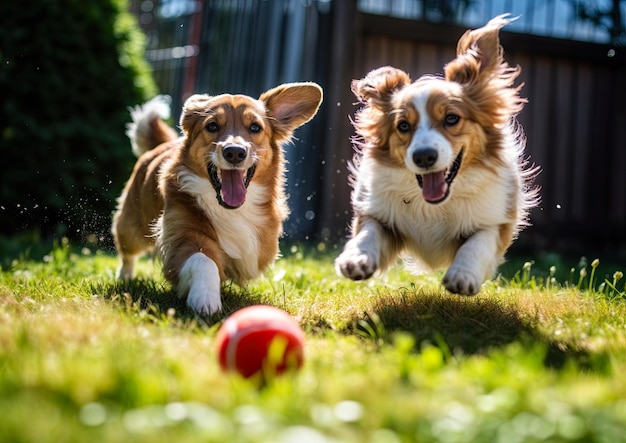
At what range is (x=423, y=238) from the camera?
4273mm

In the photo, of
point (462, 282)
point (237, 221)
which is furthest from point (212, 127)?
point (462, 282)

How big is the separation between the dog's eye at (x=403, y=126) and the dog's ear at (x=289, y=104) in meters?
0.78

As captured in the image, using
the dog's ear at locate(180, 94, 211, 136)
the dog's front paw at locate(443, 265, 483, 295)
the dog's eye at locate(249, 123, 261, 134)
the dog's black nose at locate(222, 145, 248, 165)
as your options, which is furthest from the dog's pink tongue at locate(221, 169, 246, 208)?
the dog's front paw at locate(443, 265, 483, 295)

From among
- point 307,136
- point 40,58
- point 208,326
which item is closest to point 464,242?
point 208,326

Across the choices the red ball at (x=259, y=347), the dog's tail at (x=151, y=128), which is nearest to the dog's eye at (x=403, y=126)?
the red ball at (x=259, y=347)

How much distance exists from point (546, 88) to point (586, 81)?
1.61 feet

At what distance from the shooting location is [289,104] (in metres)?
4.69

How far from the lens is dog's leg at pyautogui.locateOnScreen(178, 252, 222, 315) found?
140 inches

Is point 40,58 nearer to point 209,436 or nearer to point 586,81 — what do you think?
point 586,81

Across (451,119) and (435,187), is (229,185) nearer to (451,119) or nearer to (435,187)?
(435,187)

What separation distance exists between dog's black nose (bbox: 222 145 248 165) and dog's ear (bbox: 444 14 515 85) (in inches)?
50.4

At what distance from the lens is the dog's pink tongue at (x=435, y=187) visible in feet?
12.7

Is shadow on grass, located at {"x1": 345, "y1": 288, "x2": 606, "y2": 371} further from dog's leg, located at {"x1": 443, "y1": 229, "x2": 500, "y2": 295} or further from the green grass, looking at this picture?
dog's leg, located at {"x1": 443, "y1": 229, "x2": 500, "y2": 295}

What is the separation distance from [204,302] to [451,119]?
161 cm
